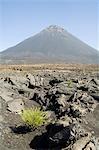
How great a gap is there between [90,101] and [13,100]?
10.8ft

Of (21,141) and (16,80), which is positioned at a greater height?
(16,80)

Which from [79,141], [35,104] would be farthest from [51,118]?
[79,141]

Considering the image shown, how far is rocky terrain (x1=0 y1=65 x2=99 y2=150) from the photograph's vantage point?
10.0 meters

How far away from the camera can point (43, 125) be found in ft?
39.4

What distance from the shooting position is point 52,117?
13.3 meters

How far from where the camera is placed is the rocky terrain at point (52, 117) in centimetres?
A: 1002

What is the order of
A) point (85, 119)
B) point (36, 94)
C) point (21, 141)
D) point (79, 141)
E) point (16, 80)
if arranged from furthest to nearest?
point (16, 80) → point (36, 94) → point (85, 119) → point (21, 141) → point (79, 141)

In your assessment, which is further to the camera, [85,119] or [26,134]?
[85,119]

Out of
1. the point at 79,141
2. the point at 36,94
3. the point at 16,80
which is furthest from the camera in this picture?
the point at 16,80

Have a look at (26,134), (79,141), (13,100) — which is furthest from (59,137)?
(13,100)

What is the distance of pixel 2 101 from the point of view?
1437 centimetres

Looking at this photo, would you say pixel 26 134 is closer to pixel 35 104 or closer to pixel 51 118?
pixel 51 118

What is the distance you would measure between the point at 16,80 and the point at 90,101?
16.9 feet

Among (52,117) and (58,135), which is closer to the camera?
(58,135)
